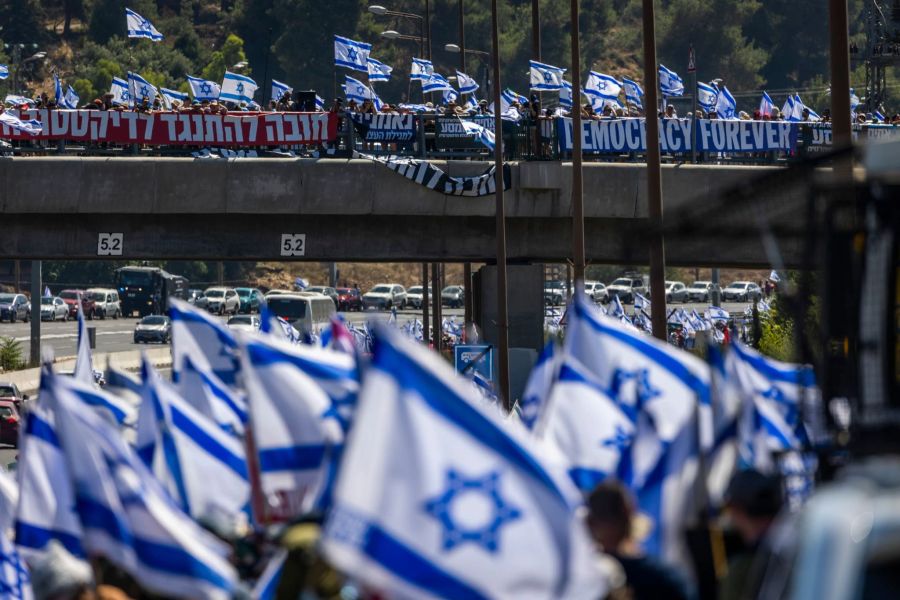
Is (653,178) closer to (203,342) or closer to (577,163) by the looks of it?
(577,163)

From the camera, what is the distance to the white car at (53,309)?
83819 millimetres

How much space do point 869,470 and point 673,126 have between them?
32.1 meters

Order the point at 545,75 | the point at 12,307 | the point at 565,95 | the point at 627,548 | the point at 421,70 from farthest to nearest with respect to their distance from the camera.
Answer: the point at 12,307 → the point at 421,70 → the point at 565,95 → the point at 545,75 → the point at 627,548

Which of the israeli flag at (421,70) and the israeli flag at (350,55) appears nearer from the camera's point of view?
the israeli flag at (421,70)

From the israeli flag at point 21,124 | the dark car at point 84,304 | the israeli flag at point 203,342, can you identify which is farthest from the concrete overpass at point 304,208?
the dark car at point 84,304

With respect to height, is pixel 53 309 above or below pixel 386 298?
below

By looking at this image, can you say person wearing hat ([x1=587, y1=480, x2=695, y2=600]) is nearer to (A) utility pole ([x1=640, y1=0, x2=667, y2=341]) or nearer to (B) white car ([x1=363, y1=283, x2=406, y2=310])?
(A) utility pole ([x1=640, y1=0, x2=667, y2=341])

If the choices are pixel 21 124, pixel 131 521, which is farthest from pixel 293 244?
pixel 131 521

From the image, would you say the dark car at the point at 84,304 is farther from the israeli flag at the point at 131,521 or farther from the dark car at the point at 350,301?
the israeli flag at the point at 131,521

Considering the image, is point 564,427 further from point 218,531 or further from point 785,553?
point 785,553

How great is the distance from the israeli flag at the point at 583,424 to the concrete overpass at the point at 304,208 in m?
26.1

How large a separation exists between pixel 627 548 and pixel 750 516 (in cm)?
46

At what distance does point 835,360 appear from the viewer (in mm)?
8320

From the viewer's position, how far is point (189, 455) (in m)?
10.4
